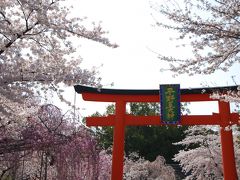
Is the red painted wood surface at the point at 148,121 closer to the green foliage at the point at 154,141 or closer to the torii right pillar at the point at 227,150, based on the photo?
the torii right pillar at the point at 227,150

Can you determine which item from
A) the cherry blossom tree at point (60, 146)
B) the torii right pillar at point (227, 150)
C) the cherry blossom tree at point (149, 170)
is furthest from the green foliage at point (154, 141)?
the cherry blossom tree at point (60, 146)

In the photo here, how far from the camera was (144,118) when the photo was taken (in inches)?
472

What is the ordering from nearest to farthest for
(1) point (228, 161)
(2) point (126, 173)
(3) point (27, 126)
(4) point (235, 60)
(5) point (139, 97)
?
(4) point (235, 60) < (3) point (27, 126) < (1) point (228, 161) < (5) point (139, 97) < (2) point (126, 173)

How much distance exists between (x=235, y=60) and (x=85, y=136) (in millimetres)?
5577

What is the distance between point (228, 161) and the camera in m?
11.0

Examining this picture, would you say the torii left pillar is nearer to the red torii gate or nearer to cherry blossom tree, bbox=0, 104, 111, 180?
the red torii gate

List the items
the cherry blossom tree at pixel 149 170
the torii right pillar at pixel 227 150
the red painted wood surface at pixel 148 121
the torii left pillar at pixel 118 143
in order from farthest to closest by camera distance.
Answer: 1. the cherry blossom tree at pixel 149 170
2. the torii left pillar at pixel 118 143
3. the red painted wood surface at pixel 148 121
4. the torii right pillar at pixel 227 150

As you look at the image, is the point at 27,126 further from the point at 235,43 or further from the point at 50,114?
the point at 235,43

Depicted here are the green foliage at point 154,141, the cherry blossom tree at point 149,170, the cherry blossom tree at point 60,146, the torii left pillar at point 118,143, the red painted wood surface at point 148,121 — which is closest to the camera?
the cherry blossom tree at point 60,146

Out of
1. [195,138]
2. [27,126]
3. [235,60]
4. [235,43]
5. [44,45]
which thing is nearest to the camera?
[235,43]

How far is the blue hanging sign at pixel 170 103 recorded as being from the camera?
1171 cm

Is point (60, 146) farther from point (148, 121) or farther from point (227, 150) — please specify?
point (227, 150)

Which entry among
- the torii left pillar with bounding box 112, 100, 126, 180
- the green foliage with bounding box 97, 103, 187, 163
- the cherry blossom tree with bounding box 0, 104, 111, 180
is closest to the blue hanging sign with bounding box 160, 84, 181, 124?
the torii left pillar with bounding box 112, 100, 126, 180

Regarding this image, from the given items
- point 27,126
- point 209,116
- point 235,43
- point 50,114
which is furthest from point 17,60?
point 209,116
